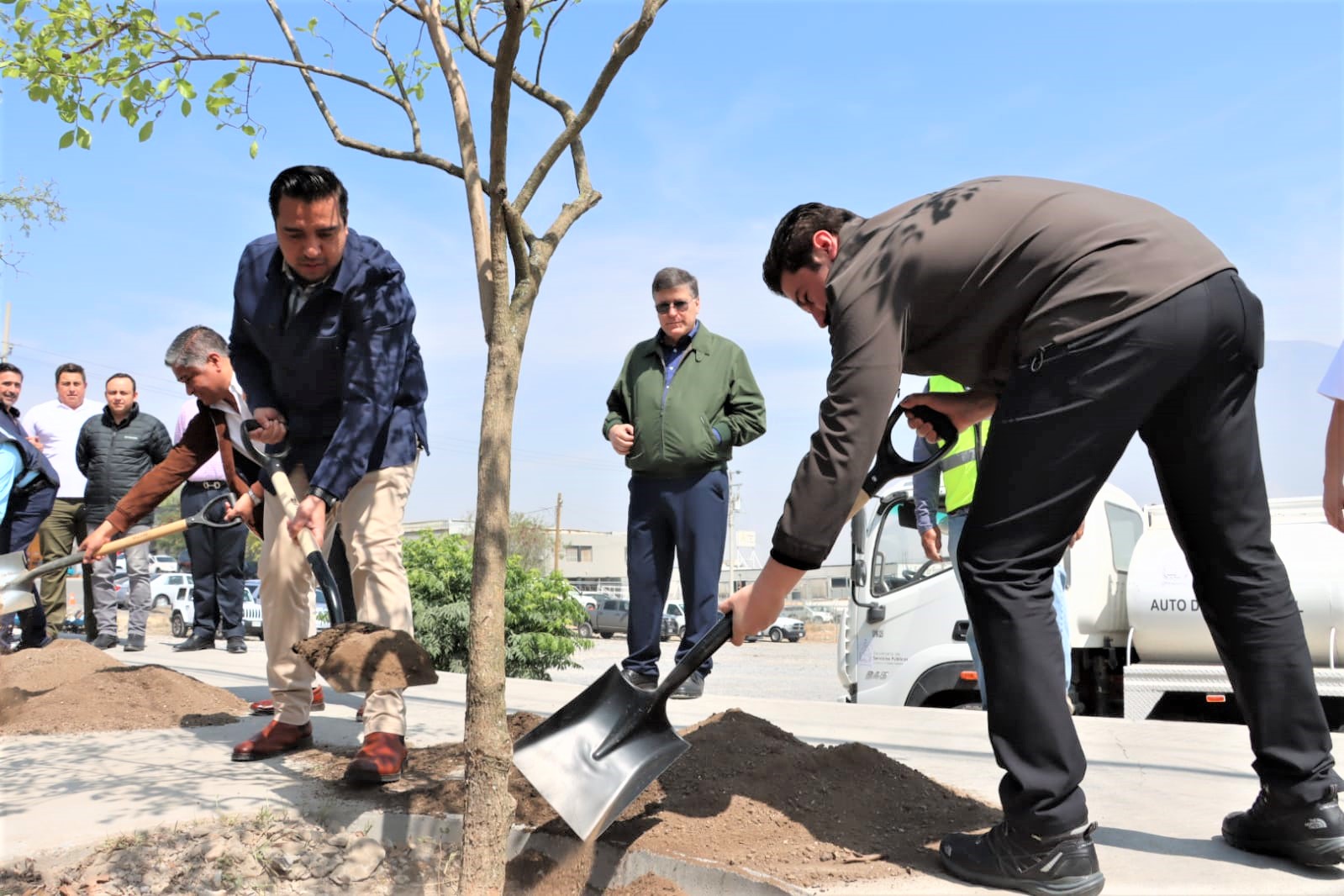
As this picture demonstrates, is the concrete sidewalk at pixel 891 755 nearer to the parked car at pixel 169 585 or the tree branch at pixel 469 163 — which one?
the tree branch at pixel 469 163

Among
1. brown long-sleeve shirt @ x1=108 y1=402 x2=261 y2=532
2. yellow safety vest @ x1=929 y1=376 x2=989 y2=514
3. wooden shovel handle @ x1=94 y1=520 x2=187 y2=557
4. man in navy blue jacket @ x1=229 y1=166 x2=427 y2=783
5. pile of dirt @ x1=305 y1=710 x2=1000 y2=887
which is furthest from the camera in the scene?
wooden shovel handle @ x1=94 y1=520 x2=187 y2=557

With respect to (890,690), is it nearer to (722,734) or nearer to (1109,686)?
(1109,686)

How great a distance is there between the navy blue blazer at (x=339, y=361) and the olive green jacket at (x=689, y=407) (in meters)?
1.40

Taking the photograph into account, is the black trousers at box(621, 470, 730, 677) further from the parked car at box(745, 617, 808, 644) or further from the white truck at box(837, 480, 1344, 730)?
the parked car at box(745, 617, 808, 644)

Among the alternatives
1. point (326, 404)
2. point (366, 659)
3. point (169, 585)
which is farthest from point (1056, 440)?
point (169, 585)

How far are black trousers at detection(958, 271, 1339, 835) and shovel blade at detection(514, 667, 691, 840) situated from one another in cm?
90

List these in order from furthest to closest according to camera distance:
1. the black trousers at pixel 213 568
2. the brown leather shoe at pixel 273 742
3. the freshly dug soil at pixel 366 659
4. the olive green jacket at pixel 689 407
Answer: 1. the black trousers at pixel 213 568
2. the olive green jacket at pixel 689 407
3. the brown leather shoe at pixel 273 742
4. the freshly dug soil at pixel 366 659

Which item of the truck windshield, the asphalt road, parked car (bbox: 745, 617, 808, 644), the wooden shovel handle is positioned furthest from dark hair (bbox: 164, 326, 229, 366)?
parked car (bbox: 745, 617, 808, 644)

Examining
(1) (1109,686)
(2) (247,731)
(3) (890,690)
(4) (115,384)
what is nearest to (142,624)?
(4) (115,384)

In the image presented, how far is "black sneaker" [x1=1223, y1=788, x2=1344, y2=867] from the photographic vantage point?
2.35 meters

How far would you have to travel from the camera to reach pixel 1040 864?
2.21m

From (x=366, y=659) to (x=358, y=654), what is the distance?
0.03 meters

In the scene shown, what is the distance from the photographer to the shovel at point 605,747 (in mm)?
2584

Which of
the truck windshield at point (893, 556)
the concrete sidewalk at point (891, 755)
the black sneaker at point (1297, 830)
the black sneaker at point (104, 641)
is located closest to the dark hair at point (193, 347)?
the concrete sidewalk at point (891, 755)
